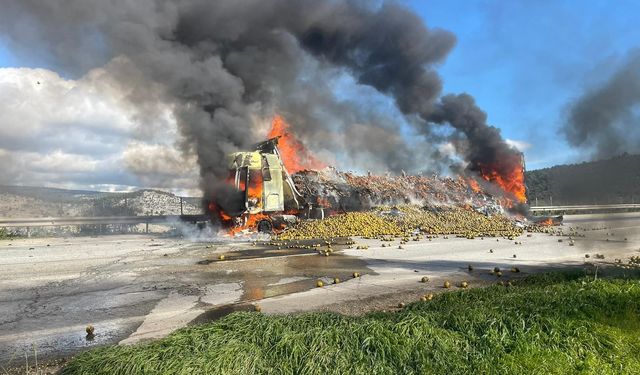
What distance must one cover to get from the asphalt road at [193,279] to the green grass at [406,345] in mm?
1996

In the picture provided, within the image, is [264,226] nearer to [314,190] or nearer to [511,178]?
[314,190]

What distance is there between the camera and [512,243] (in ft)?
57.6

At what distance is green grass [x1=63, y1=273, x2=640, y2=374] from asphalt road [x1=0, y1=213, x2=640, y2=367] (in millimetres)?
1996

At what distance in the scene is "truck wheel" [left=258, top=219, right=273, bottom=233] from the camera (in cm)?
2280

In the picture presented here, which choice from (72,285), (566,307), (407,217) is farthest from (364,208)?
(566,307)

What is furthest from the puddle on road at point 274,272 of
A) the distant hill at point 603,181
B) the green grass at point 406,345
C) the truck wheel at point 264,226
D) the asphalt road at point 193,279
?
the truck wheel at point 264,226

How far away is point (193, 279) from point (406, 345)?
7.37m

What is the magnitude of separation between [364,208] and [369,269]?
1782 cm

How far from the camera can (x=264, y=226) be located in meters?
22.9

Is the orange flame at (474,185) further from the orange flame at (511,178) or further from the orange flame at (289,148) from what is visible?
the orange flame at (289,148)

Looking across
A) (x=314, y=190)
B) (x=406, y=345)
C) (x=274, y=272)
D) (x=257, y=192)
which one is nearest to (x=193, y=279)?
(x=274, y=272)

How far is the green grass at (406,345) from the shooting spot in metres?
3.49

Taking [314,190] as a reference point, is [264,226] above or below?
below

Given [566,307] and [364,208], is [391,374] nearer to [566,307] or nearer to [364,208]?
[566,307]
